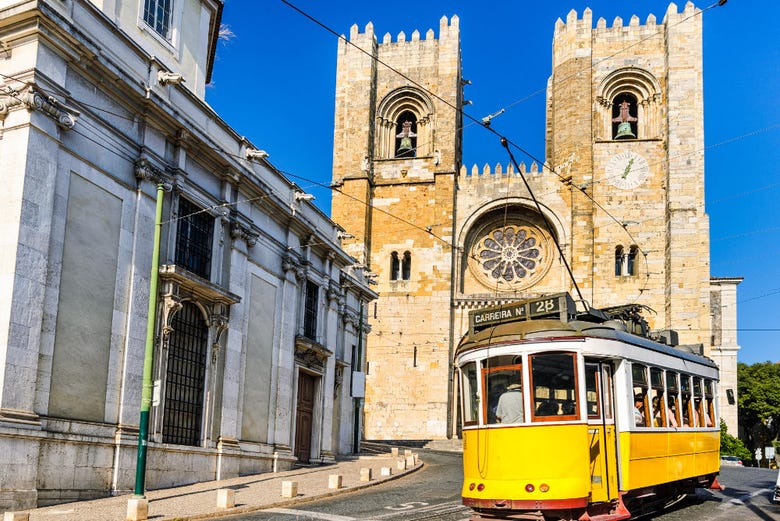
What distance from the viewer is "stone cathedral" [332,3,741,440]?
41.1 metres

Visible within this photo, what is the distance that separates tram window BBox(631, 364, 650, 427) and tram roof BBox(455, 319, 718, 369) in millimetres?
382

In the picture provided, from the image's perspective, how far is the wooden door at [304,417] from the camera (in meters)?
24.3

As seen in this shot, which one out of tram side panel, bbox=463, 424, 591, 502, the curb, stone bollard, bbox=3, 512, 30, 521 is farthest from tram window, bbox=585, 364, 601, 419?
stone bollard, bbox=3, 512, 30, 521

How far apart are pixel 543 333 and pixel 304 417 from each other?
49.9ft

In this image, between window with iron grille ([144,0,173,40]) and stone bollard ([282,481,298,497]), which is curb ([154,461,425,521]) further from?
window with iron grille ([144,0,173,40])

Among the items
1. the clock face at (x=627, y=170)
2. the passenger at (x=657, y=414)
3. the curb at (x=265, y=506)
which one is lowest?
the curb at (x=265, y=506)

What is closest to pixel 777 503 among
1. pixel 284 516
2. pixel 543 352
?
Answer: pixel 543 352

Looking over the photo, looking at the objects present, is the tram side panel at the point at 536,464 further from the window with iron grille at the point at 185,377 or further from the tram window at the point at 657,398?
the window with iron grille at the point at 185,377

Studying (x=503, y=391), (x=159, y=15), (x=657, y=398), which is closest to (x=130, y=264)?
(x=159, y=15)

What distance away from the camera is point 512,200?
43750mm

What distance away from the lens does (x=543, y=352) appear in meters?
10.9

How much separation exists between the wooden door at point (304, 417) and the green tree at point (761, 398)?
43.9m

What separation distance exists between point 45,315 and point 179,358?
4662 millimetres

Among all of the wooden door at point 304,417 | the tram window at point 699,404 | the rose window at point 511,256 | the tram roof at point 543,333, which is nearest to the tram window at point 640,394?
the tram roof at point 543,333
